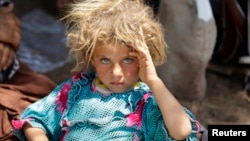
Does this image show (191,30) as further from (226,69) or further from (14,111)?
(14,111)

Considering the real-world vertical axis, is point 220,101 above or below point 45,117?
below

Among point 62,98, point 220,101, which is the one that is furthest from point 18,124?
point 220,101

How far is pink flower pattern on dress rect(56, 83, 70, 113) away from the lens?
2.10m

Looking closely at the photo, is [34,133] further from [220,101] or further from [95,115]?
[220,101]

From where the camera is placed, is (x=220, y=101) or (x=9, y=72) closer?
(x=9, y=72)

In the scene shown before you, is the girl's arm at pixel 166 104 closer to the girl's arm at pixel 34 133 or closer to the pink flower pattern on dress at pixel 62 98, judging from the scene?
the pink flower pattern on dress at pixel 62 98

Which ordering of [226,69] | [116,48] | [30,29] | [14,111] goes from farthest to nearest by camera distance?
[30,29], [226,69], [14,111], [116,48]

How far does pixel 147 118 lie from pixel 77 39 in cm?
35

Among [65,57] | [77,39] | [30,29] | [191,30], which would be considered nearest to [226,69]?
[191,30]

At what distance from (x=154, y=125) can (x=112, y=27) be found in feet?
1.16

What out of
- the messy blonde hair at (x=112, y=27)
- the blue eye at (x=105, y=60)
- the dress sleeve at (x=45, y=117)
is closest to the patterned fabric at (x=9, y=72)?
the dress sleeve at (x=45, y=117)

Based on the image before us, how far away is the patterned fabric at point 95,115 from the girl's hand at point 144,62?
10 cm

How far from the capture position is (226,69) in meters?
3.24

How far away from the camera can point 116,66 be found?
6.30ft
